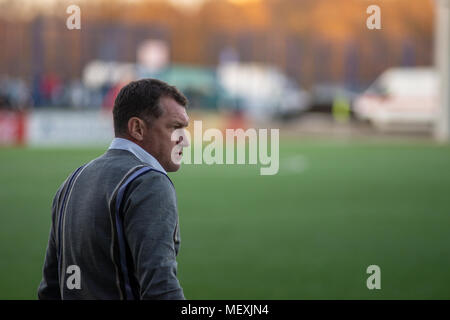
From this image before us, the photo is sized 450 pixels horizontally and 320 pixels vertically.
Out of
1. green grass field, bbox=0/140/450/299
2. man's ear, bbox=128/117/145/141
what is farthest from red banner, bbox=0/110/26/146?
man's ear, bbox=128/117/145/141

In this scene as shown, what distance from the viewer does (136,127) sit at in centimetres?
290

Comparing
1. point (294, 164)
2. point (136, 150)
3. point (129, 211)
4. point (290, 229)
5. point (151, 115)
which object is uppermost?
point (151, 115)

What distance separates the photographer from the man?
8.42 ft

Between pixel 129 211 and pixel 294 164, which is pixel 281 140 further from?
pixel 129 211

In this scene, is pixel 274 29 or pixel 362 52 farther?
pixel 274 29

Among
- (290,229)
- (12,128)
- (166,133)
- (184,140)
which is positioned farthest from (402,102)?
(166,133)

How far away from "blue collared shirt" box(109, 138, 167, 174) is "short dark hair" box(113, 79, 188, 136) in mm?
44

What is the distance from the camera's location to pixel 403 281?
23.8 ft

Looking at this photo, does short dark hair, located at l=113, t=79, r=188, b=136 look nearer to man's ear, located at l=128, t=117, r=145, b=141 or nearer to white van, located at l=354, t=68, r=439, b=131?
man's ear, located at l=128, t=117, r=145, b=141

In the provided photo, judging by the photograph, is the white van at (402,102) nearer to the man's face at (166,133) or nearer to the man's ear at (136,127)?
the man's face at (166,133)

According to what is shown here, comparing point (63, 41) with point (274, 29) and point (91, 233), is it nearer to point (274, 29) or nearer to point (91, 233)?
point (274, 29)

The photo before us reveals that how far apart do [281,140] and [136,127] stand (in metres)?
29.6
